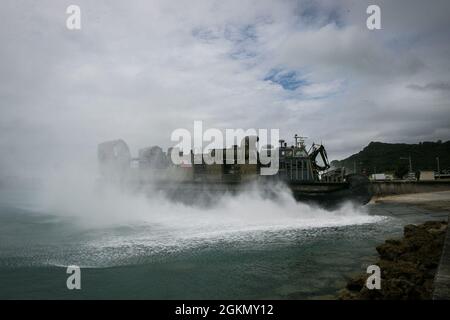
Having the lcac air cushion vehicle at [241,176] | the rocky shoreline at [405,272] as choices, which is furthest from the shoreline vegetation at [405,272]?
the lcac air cushion vehicle at [241,176]

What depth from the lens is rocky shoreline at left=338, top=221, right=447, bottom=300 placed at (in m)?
5.73

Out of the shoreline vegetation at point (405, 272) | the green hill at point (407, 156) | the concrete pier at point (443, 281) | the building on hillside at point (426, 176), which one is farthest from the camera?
the green hill at point (407, 156)

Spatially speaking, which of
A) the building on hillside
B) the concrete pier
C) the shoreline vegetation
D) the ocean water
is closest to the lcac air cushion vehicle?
the ocean water

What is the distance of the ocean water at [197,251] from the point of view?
24.0ft

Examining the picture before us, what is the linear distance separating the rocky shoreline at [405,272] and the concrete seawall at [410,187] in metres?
30.9

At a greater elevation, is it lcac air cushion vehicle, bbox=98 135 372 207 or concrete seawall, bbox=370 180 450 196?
lcac air cushion vehicle, bbox=98 135 372 207

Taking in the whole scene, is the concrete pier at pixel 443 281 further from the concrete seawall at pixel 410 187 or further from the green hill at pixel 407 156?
the green hill at pixel 407 156

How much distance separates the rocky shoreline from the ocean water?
0.57 m

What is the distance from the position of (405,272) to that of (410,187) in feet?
121

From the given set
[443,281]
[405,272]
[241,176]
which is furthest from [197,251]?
[241,176]

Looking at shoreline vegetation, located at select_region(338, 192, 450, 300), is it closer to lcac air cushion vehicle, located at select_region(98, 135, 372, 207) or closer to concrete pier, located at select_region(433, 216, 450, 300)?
concrete pier, located at select_region(433, 216, 450, 300)

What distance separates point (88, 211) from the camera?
21.1 meters

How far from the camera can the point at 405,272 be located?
707cm

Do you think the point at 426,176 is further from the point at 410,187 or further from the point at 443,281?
the point at 443,281
